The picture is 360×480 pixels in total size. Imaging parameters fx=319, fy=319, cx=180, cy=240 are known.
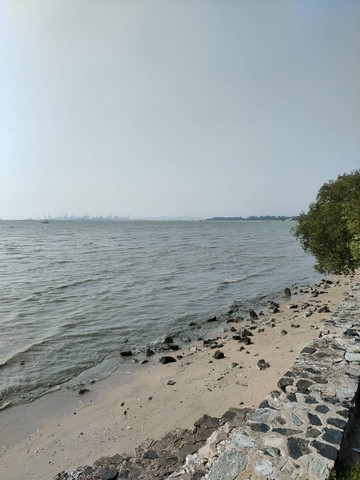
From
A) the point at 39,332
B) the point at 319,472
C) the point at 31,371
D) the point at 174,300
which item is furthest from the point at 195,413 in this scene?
the point at 174,300

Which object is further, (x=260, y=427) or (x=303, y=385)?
(x=303, y=385)

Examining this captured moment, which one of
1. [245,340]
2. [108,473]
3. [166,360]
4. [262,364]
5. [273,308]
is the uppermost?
[108,473]

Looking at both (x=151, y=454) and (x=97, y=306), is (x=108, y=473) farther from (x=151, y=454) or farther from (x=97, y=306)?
(x=97, y=306)

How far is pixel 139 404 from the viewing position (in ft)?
33.6

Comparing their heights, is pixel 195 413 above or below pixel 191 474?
below

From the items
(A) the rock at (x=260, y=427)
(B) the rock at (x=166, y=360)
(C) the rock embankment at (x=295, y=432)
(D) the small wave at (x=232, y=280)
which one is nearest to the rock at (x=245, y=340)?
(B) the rock at (x=166, y=360)

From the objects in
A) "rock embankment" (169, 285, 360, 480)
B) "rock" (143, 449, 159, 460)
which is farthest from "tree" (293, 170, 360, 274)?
"rock" (143, 449, 159, 460)

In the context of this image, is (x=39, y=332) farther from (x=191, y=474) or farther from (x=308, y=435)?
(x=308, y=435)

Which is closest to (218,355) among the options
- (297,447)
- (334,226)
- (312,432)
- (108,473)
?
(108,473)

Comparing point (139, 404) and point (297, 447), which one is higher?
point (297, 447)

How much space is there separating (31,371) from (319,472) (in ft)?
38.7

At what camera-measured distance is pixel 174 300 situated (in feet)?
77.6

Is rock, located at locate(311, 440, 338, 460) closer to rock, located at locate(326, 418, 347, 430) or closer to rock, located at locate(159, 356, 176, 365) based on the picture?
rock, located at locate(326, 418, 347, 430)

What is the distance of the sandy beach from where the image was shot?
8094 mm
